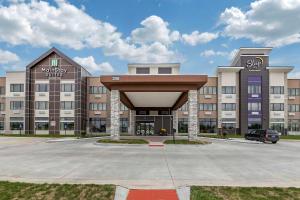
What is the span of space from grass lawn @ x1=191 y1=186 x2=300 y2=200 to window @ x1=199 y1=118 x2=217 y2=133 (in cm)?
4747

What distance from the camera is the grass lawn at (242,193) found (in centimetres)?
725

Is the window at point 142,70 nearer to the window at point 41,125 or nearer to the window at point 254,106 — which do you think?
the window at point 41,125

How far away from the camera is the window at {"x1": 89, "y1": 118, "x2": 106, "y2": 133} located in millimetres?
55719

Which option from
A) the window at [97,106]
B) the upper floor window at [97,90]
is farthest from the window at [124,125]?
the upper floor window at [97,90]

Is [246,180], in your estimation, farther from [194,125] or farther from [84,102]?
[84,102]

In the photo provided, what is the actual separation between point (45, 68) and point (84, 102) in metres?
10.7

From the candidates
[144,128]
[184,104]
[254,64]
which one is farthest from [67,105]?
[254,64]

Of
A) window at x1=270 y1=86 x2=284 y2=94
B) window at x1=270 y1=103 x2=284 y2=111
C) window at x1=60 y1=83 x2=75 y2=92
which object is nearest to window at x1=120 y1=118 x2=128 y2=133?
window at x1=60 y1=83 x2=75 y2=92

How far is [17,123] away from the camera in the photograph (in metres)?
54.1

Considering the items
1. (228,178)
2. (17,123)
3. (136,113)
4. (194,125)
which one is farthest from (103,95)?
(228,178)

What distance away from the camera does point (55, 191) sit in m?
7.65

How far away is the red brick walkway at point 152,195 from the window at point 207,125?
48.4 meters

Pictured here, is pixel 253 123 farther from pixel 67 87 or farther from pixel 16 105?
pixel 16 105

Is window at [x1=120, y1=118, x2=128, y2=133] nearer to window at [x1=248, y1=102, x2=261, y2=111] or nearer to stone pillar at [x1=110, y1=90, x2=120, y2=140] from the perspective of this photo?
window at [x1=248, y1=102, x2=261, y2=111]
